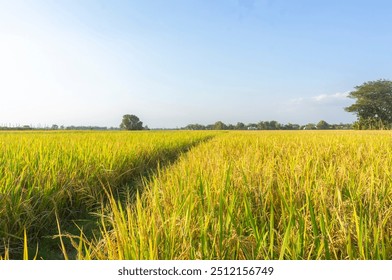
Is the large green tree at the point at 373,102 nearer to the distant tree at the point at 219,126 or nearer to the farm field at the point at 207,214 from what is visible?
the distant tree at the point at 219,126

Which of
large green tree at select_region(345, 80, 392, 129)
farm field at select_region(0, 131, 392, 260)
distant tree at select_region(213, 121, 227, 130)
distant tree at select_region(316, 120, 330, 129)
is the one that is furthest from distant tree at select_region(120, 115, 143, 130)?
farm field at select_region(0, 131, 392, 260)

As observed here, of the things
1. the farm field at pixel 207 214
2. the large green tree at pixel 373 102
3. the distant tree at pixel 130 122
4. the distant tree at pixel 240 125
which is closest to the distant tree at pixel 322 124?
the distant tree at pixel 240 125

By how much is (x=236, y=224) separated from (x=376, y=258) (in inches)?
26.1

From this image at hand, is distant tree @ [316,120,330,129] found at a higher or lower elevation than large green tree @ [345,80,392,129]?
lower

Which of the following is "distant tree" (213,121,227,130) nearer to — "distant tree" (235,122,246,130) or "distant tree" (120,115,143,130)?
"distant tree" (235,122,246,130)

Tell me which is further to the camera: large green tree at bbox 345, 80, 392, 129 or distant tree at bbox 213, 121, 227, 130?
distant tree at bbox 213, 121, 227, 130

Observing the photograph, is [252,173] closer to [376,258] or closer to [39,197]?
[376,258]

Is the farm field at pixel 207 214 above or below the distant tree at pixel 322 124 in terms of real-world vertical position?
below

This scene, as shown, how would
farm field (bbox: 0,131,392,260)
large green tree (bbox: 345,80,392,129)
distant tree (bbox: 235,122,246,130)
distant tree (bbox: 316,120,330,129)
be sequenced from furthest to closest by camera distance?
distant tree (bbox: 235,122,246,130), distant tree (bbox: 316,120,330,129), large green tree (bbox: 345,80,392,129), farm field (bbox: 0,131,392,260)

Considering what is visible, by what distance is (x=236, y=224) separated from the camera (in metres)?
1.49

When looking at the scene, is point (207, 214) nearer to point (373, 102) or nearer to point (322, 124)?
point (373, 102)

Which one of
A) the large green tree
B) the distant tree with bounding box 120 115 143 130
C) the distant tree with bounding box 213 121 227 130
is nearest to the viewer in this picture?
the large green tree
